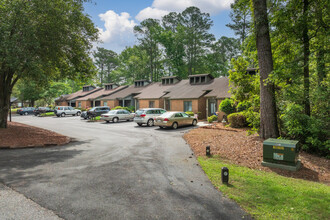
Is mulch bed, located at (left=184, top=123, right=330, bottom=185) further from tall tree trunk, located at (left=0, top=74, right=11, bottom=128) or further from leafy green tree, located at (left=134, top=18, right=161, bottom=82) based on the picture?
leafy green tree, located at (left=134, top=18, right=161, bottom=82)

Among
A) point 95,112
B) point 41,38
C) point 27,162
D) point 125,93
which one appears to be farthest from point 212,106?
point 27,162

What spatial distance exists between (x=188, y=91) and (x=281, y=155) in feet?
73.7

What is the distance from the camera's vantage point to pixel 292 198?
4.49 m

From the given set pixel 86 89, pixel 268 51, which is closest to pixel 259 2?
pixel 268 51

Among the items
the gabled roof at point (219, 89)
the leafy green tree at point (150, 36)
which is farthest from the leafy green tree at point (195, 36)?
the gabled roof at point (219, 89)

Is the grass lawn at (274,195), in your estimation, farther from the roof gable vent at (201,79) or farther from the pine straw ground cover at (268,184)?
Answer: the roof gable vent at (201,79)

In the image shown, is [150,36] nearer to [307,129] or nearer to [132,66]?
[132,66]

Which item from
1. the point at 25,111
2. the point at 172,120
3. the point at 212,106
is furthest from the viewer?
the point at 25,111

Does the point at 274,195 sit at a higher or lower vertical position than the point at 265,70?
lower

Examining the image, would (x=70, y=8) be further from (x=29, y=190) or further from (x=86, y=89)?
(x=86, y=89)

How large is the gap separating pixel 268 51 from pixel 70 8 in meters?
11.2

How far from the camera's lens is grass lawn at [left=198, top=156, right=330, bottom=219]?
12.7 ft

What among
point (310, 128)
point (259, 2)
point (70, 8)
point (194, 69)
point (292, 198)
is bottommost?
point (292, 198)

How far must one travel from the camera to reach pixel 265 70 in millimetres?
9695
